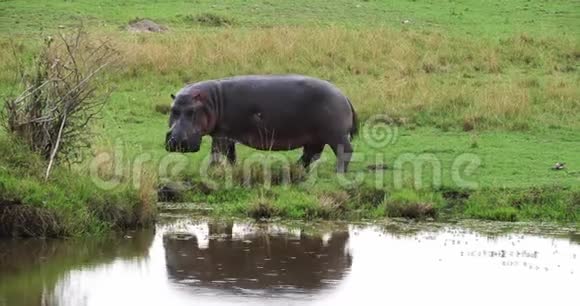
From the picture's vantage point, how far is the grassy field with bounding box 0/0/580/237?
15.4 meters

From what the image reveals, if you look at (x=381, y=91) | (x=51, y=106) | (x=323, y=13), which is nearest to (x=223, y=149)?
(x=51, y=106)

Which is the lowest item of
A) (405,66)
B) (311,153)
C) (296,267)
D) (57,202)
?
(296,267)

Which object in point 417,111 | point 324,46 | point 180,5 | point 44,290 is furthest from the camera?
point 180,5

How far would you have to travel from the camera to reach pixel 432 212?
595 inches

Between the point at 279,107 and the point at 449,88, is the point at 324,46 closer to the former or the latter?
the point at 449,88

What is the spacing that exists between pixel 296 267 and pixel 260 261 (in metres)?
0.40

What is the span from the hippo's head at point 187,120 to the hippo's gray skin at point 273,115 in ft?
0.17

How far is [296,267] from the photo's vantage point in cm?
1242

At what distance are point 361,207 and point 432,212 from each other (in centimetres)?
87

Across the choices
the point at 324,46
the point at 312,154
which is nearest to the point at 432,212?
the point at 312,154

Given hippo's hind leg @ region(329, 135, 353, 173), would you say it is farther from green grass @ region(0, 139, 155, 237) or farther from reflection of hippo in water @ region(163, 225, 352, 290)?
green grass @ region(0, 139, 155, 237)

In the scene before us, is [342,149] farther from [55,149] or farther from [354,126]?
[55,149]

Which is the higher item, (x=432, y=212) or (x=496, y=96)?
(x=496, y=96)

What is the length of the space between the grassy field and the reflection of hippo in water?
114 centimetres
